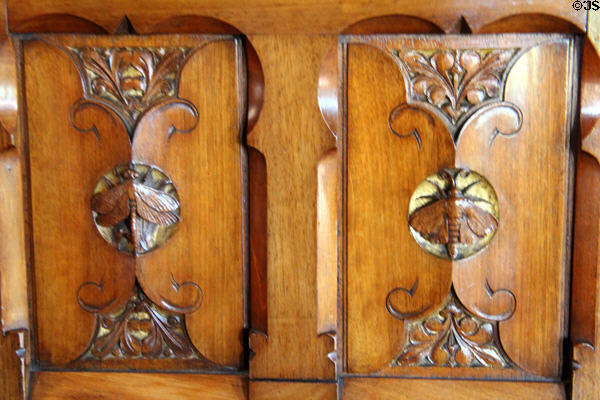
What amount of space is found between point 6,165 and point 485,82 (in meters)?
0.85

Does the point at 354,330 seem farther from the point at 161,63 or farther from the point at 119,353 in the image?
the point at 161,63

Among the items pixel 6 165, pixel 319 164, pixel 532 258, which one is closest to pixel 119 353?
pixel 6 165

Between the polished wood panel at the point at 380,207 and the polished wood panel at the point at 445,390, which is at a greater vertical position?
the polished wood panel at the point at 380,207

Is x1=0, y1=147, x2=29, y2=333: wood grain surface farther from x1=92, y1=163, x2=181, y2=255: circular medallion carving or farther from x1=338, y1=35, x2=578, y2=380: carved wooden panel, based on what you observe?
x1=338, y1=35, x2=578, y2=380: carved wooden panel

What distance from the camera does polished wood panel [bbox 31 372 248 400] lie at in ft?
3.17

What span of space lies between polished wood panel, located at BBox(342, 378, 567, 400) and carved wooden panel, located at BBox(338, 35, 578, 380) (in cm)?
2

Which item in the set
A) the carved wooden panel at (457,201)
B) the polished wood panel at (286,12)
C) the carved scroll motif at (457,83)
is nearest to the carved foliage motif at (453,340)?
the carved wooden panel at (457,201)

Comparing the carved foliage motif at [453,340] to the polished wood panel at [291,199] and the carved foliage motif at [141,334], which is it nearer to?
the polished wood panel at [291,199]

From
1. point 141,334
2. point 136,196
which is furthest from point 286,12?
point 141,334

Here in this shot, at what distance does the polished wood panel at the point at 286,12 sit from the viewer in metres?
0.86

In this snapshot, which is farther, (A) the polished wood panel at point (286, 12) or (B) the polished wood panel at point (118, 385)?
(B) the polished wood panel at point (118, 385)

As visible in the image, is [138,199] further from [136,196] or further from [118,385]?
[118,385]

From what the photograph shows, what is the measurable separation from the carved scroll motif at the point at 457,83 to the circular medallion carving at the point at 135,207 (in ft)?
1.38

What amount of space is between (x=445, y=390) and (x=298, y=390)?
0.85ft
